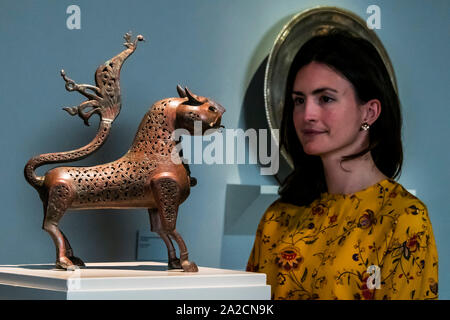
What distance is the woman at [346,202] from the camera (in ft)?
4.60

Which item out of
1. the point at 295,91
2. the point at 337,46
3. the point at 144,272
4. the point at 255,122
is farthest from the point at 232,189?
the point at 144,272

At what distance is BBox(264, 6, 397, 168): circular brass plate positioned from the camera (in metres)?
1.74

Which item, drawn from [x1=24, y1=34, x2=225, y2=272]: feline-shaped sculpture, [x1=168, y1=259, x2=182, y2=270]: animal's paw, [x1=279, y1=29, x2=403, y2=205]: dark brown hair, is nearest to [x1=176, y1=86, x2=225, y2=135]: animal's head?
[x1=24, y1=34, x2=225, y2=272]: feline-shaped sculpture

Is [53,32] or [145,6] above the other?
[145,6]

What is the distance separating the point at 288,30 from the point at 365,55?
0.96 ft

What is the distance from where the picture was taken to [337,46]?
1547 mm

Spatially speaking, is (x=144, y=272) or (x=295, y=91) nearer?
(x=144, y=272)

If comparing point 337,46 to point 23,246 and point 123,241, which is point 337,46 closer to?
point 123,241

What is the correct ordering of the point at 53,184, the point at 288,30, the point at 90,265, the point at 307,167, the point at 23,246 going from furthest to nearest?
the point at 288,30 < the point at 307,167 < the point at 23,246 < the point at 90,265 < the point at 53,184

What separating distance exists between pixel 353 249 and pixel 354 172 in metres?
0.19

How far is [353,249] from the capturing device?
1.45 meters

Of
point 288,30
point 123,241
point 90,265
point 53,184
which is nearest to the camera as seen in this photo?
point 53,184

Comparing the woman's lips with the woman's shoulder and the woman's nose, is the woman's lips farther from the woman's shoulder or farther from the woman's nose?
the woman's shoulder

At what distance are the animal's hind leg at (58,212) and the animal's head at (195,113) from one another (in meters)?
0.24
